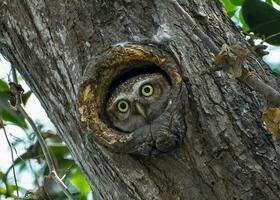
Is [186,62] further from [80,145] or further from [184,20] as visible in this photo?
[80,145]

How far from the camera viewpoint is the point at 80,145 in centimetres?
155

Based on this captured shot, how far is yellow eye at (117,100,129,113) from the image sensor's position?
1481mm

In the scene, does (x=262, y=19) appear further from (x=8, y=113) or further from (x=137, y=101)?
(x=8, y=113)

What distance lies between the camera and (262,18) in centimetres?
183

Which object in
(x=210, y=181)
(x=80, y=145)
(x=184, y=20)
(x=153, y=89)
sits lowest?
(x=210, y=181)

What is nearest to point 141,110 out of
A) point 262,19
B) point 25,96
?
point 262,19

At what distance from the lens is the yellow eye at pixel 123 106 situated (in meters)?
1.48

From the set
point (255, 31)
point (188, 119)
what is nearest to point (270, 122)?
point (188, 119)

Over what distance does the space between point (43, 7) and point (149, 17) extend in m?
0.26

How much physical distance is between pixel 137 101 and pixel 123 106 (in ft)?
0.11

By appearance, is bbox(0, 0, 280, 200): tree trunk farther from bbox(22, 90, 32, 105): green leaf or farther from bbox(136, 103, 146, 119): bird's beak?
bbox(22, 90, 32, 105): green leaf

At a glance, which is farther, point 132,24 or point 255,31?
point 255,31

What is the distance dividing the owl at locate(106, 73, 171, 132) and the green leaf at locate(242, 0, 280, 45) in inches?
18.5

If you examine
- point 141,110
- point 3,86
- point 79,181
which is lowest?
point 79,181
